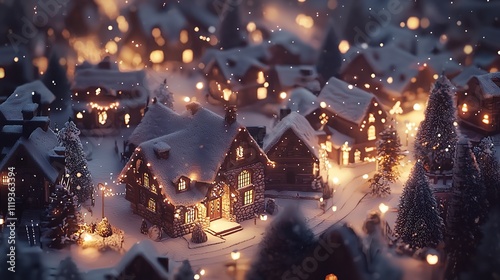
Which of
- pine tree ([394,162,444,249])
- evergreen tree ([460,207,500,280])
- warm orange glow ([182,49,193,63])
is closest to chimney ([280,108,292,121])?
pine tree ([394,162,444,249])

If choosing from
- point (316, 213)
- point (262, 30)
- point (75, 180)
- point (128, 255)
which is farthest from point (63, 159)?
point (262, 30)

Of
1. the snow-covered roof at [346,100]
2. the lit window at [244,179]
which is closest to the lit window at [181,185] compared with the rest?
the lit window at [244,179]

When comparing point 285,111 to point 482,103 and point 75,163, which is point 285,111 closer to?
point 482,103

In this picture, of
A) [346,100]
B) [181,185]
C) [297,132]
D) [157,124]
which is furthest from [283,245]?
[346,100]

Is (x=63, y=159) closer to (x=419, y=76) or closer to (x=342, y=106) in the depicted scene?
(x=342, y=106)

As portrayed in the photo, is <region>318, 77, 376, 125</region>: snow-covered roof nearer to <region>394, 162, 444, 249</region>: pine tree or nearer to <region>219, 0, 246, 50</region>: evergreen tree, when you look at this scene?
<region>394, 162, 444, 249</region>: pine tree
